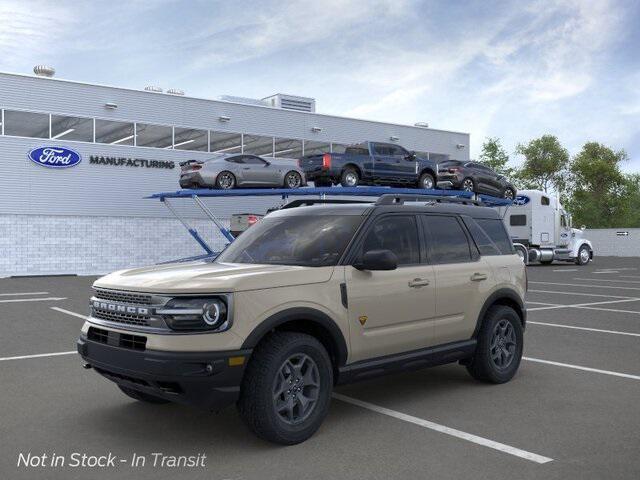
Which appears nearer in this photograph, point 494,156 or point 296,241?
point 296,241

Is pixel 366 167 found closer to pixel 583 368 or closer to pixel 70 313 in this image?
pixel 70 313

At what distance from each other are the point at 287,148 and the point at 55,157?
11.7 m

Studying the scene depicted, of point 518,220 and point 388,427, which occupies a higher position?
point 518,220

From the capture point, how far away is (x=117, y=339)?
4801 millimetres

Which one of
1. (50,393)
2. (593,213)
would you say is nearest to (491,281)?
(50,393)

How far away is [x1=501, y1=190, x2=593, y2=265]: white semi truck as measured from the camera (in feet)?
104

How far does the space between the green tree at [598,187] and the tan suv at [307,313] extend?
7057 centimetres

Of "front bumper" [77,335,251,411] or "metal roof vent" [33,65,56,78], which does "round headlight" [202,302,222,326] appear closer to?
"front bumper" [77,335,251,411]

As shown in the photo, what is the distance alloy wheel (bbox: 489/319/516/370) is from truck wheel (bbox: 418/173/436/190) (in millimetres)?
18720

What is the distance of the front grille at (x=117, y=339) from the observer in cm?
462

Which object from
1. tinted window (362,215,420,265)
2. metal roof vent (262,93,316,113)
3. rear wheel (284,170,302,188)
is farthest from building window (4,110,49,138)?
tinted window (362,215,420,265)

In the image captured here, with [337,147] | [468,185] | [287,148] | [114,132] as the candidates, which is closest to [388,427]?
[468,185]

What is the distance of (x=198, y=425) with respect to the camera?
5.22m

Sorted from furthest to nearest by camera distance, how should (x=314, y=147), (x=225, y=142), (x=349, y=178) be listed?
(x=314, y=147) → (x=225, y=142) → (x=349, y=178)
